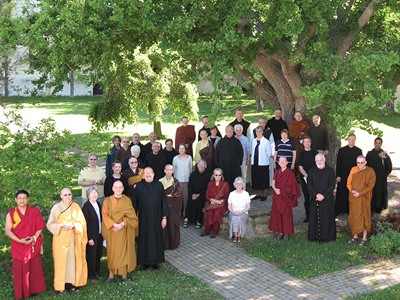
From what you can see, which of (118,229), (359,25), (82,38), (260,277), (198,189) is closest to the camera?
(118,229)

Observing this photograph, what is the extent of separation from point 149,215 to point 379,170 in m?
5.59

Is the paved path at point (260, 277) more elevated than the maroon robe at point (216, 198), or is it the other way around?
the maroon robe at point (216, 198)

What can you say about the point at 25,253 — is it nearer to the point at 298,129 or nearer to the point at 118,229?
the point at 118,229

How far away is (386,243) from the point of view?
11.2 m

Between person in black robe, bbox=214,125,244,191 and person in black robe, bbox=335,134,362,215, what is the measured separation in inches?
90.7

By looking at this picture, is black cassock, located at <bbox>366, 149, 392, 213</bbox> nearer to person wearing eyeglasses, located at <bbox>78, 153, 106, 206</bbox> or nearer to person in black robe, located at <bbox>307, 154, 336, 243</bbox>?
person in black robe, located at <bbox>307, 154, 336, 243</bbox>

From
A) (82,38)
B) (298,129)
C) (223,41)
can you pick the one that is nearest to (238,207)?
(223,41)

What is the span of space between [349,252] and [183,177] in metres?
3.99

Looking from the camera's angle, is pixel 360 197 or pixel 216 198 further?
pixel 216 198

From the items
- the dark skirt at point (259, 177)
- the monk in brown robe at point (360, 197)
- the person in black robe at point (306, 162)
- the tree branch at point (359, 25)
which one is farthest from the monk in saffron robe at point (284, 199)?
the tree branch at point (359, 25)

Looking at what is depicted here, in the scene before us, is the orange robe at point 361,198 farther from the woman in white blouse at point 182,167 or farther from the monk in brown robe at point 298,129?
the woman in white blouse at point 182,167

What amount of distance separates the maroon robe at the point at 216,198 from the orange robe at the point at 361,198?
99.3 inches

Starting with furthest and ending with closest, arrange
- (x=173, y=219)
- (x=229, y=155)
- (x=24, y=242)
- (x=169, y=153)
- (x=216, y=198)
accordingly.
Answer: (x=169, y=153) < (x=229, y=155) < (x=216, y=198) < (x=173, y=219) < (x=24, y=242)

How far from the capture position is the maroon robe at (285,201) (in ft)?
39.7
